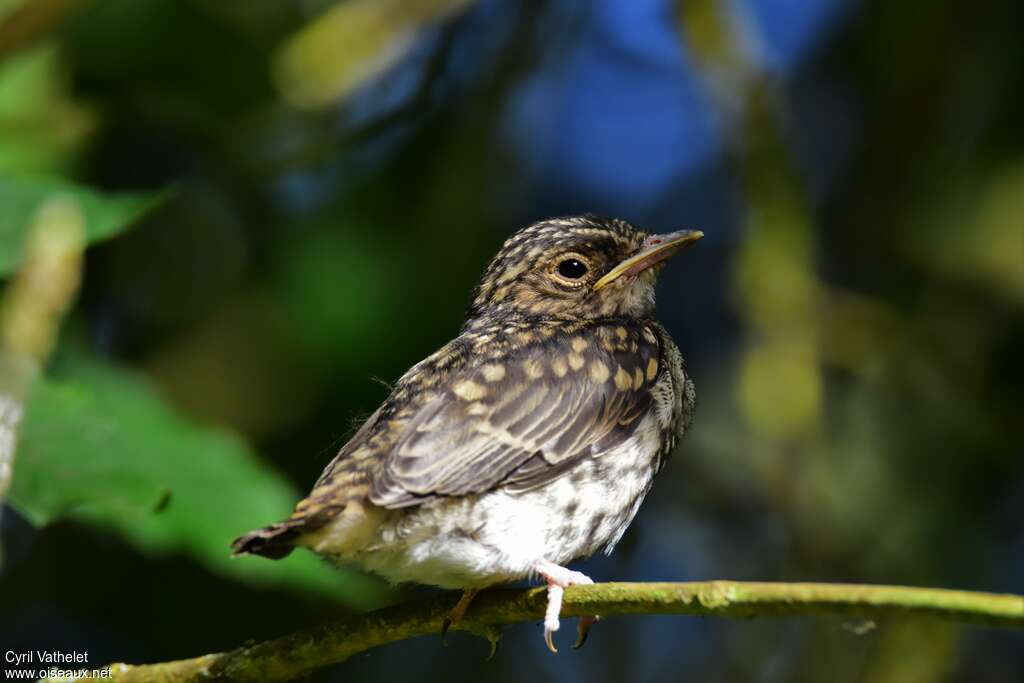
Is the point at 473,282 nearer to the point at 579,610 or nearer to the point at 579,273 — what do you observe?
the point at 579,273

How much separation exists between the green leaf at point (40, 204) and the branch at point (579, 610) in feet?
3.02

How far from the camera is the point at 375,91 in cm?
623

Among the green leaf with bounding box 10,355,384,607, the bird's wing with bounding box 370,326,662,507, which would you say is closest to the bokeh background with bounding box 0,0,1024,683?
the green leaf with bounding box 10,355,384,607

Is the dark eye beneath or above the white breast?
above

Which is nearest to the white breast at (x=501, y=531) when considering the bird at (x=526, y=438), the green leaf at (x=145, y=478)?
the bird at (x=526, y=438)

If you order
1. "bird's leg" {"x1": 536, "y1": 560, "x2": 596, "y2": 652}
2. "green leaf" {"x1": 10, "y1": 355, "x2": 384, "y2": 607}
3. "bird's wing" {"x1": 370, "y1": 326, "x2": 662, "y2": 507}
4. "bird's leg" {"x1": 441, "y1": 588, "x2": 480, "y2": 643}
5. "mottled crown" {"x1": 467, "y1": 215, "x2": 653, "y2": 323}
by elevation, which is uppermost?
"mottled crown" {"x1": 467, "y1": 215, "x2": 653, "y2": 323}

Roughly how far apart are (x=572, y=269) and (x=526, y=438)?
887mm

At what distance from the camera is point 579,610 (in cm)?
249

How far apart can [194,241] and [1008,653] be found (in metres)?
3.86

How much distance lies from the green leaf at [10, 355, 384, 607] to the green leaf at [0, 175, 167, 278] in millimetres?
331

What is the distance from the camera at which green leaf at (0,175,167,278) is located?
2.99 m

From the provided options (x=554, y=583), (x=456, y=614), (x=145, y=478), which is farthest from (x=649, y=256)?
(x=145, y=478)

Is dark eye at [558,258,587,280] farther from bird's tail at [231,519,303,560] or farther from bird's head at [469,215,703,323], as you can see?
bird's tail at [231,519,303,560]

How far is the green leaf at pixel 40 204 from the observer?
2.99 m
